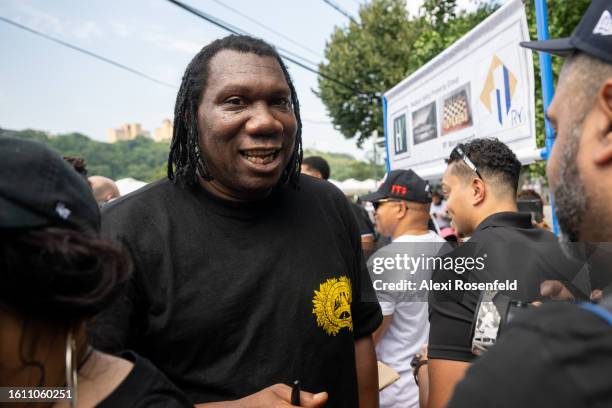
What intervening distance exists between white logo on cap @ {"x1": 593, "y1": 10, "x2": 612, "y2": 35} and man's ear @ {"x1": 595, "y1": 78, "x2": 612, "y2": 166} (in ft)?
0.41

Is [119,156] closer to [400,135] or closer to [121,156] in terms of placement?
[121,156]

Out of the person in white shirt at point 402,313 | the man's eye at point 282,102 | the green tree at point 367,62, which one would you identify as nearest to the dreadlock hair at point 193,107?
the man's eye at point 282,102

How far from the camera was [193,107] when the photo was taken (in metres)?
1.75

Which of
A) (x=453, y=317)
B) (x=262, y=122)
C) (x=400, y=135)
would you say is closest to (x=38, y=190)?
(x=262, y=122)

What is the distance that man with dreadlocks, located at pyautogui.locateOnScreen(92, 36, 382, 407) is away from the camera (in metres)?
1.48

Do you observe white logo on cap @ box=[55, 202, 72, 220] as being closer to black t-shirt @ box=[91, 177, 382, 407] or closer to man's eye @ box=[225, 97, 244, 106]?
black t-shirt @ box=[91, 177, 382, 407]

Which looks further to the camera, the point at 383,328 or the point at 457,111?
the point at 457,111

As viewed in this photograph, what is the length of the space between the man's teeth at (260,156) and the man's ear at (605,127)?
1075 mm

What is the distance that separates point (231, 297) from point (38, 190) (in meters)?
0.76

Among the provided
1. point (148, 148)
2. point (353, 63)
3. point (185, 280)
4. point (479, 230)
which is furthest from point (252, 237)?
point (148, 148)

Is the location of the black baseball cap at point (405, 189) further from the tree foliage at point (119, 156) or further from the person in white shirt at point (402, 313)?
the tree foliage at point (119, 156)

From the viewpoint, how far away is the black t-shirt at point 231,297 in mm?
1475

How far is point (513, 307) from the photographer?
1.39 metres

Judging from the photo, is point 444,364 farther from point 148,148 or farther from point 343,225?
point 148,148
